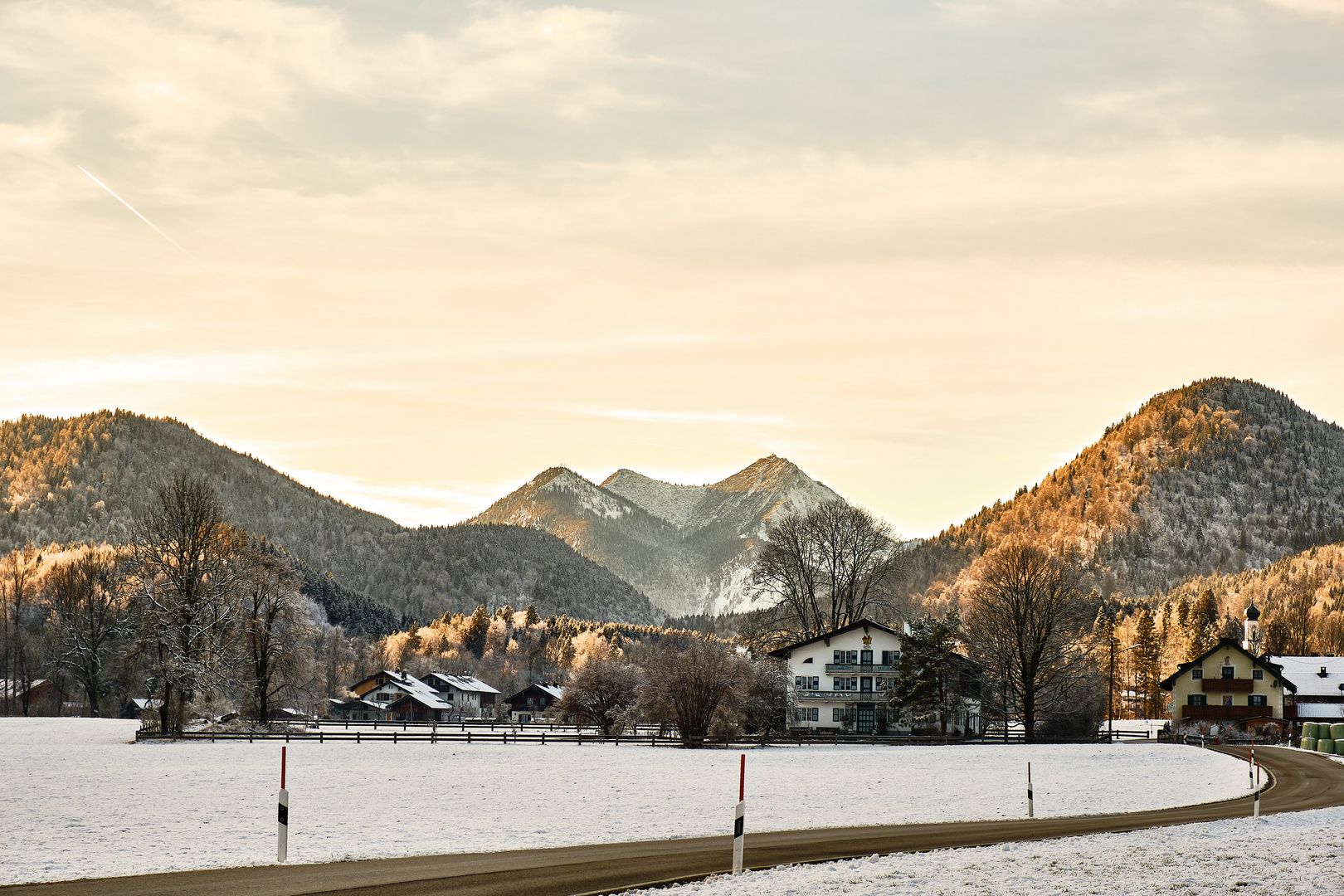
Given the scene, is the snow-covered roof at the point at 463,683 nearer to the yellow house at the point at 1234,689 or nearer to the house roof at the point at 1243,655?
the house roof at the point at 1243,655

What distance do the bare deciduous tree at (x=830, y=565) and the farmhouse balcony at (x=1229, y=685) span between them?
126 ft

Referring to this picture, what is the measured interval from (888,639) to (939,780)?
4230 centimetres

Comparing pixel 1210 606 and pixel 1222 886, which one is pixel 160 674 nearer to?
pixel 1222 886

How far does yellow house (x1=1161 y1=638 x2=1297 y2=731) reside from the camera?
356 feet

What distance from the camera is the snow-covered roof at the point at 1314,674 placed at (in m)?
110

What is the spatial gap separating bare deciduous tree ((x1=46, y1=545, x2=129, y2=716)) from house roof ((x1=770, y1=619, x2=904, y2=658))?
58.1 meters

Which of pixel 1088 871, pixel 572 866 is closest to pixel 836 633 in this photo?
pixel 572 866

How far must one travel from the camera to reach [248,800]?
114 feet

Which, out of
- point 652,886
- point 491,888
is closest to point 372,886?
point 491,888

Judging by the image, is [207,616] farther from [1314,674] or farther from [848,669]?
[1314,674]

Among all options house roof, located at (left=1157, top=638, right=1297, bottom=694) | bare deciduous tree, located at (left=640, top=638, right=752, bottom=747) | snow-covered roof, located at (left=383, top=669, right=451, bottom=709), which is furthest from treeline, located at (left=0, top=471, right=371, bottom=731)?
house roof, located at (left=1157, top=638, right=1297, bottom=694)

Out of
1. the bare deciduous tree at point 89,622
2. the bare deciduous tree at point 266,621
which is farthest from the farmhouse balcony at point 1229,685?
the bare deciduous tree at point 89,622

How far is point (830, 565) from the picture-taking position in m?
90.9

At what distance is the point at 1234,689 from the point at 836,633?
151ft
